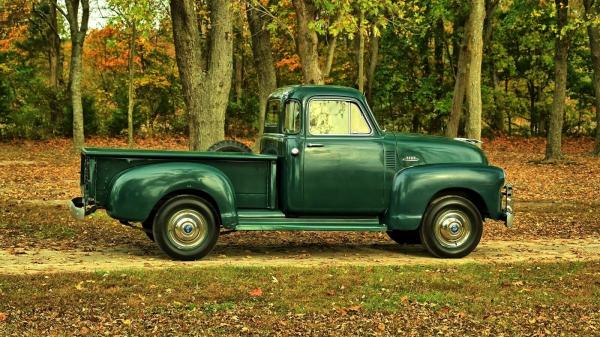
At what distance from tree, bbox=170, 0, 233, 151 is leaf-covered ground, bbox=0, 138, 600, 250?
240cm

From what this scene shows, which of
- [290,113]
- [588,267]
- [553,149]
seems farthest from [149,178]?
[553,149]

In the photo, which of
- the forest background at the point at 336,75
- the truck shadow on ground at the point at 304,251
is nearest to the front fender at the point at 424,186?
the truck shadow on ground at the point at 304,251

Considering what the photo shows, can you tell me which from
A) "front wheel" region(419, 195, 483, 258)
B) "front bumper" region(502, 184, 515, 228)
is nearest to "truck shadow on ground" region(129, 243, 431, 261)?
"front wheel" region(419, 195, 483, 258)

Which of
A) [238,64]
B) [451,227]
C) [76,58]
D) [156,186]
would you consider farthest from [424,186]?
[238,64]

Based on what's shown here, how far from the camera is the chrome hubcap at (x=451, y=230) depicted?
10.8 metres

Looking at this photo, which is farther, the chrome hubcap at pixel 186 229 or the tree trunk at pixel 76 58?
the tree trunk at pixel 76 58

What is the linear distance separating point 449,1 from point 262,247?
74.2 ft

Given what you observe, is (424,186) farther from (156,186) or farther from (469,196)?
(156,186)

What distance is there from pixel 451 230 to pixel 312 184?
179cm

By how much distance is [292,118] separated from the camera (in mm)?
10914

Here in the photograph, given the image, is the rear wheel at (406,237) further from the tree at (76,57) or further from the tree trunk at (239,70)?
the tree trunk at (239,70)

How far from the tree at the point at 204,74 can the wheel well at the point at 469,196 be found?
18.7 ft

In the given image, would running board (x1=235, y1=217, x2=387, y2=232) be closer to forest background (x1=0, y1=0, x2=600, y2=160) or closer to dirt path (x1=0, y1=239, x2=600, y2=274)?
dirt path (x1=0, y1=239, x2=600, y2=274)

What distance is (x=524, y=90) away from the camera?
38.7m
